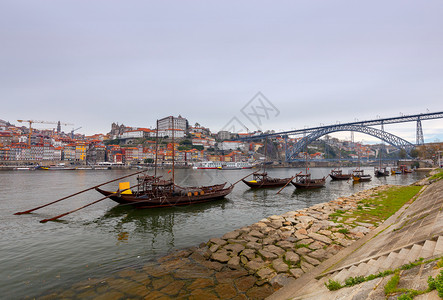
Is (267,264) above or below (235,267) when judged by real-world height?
above

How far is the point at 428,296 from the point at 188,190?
21715 mm

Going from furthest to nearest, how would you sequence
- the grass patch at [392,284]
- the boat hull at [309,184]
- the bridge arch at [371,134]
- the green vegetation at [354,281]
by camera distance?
1. the bridge arch at [371,134]
2. the boat hull at [309,184]
3. the green vegetation at [354,281]
4. the grass patch at [392,284]

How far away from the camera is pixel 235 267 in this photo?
8.63 metres

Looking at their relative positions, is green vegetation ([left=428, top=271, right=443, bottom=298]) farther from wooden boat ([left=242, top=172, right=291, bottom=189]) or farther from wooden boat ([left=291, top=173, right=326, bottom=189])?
wooden boat ([left=291, top=173, right=326, bottom=189])

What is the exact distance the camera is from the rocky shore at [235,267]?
730cm

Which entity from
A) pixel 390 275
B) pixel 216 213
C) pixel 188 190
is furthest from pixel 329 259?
pixel 188 190

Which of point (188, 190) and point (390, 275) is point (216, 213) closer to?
point (188, 190)

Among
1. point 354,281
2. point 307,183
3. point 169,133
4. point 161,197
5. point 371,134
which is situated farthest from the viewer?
point 169,133

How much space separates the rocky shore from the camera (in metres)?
7.30

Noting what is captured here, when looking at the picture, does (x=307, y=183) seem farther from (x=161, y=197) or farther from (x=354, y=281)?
(x=354, y=281)

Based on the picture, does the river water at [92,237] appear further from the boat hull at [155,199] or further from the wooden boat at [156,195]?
the wooden boat at [156,195]

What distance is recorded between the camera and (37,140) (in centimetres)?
13800

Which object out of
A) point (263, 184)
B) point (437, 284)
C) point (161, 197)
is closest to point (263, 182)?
point (263, 184)

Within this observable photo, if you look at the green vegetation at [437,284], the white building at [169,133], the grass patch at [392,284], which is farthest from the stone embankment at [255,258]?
the white building at [169,133]
